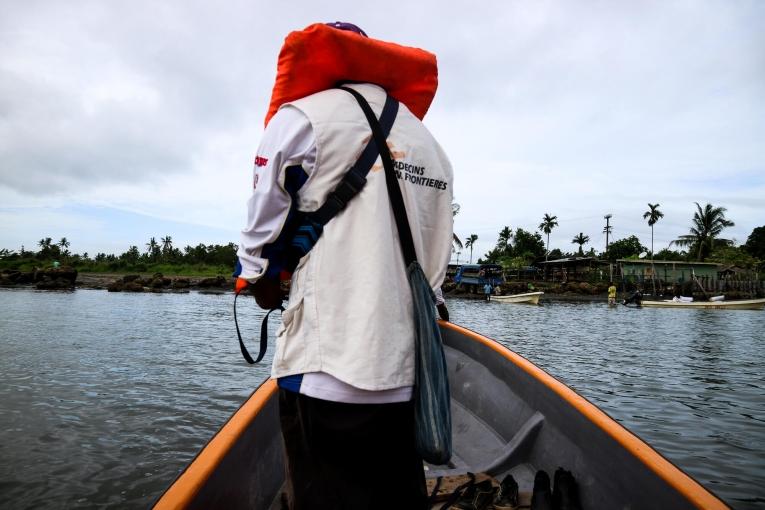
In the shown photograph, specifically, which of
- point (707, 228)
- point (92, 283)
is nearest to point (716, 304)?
point (707, 228)

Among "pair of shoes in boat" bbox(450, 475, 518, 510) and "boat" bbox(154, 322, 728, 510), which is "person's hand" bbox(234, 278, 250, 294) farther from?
"pair of shoes in boat" bbox(450, 475, 518, 510)

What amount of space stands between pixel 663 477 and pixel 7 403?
8522 mm

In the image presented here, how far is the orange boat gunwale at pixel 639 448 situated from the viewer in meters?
1.75

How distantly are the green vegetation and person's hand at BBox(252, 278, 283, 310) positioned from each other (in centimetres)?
5592

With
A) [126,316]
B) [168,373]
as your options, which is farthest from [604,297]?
[168,373]

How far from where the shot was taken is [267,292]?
1.44 m

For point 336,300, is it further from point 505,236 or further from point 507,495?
point 505,236

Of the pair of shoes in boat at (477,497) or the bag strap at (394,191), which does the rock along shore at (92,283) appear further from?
the bag strap at (394,191)

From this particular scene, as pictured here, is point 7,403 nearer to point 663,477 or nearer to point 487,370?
point 487,370

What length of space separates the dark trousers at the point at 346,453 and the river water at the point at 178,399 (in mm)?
3668

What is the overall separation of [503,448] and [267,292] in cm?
262

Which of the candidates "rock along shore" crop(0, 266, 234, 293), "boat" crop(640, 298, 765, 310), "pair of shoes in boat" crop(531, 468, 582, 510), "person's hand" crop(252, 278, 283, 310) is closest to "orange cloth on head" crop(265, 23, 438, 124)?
"person's hand" crop(252, 278, 283, 310)

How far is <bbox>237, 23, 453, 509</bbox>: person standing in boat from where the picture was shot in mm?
1246

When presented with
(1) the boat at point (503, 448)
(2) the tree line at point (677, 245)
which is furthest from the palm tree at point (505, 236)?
(1) the boat at point (503, 448)
